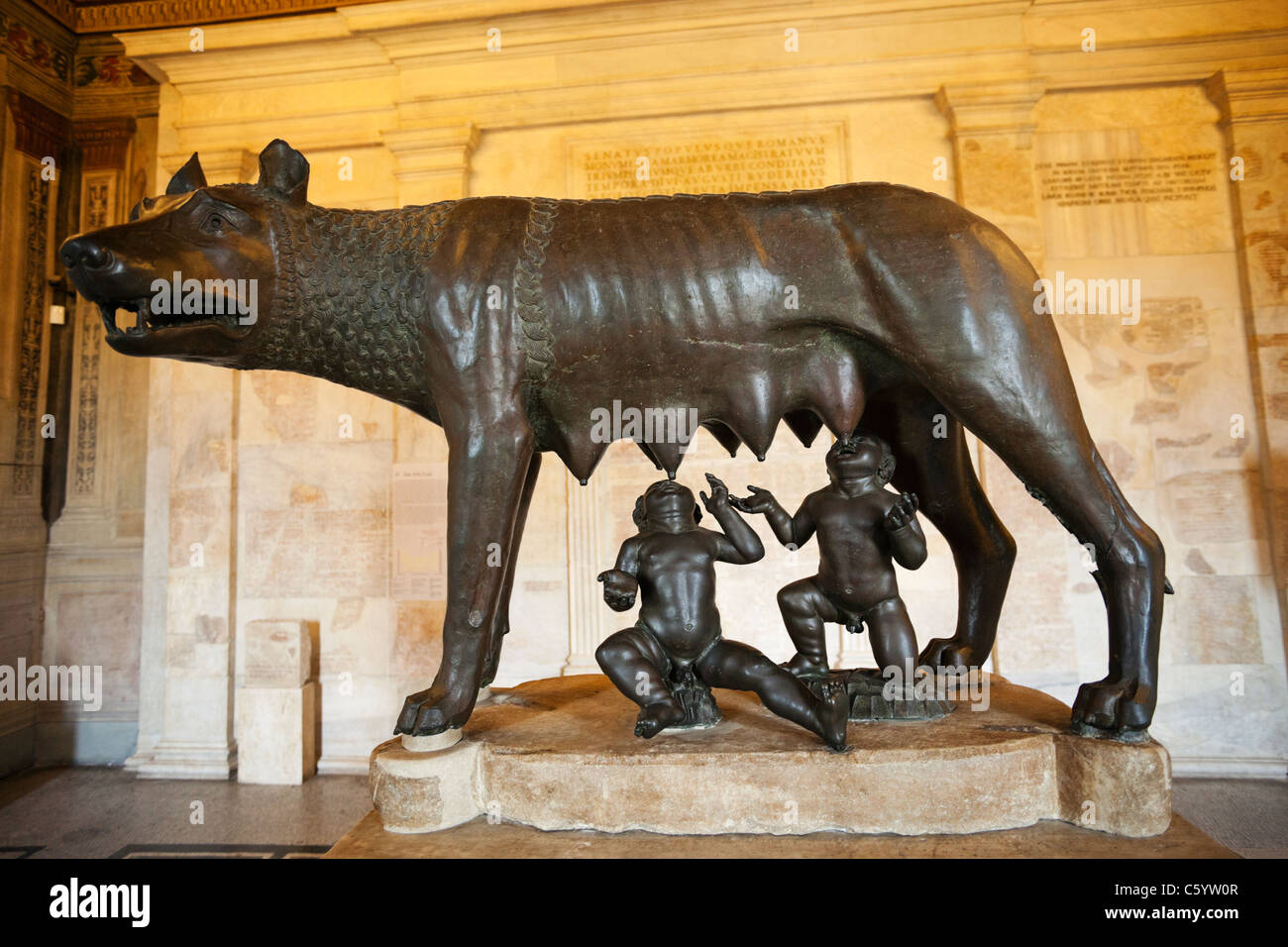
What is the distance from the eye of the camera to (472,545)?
2145 mm

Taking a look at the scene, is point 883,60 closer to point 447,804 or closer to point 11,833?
point 447,804

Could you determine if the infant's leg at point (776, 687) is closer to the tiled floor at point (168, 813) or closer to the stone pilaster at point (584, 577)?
the stone pilaster at point (584, 577)

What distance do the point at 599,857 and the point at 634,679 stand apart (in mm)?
490

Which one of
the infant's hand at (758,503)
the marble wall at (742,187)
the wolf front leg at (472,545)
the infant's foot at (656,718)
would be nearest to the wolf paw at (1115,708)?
the infant's hand at (758,503)

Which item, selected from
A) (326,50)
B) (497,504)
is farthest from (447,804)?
(326,50)

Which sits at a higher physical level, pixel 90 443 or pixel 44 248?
pixel 44 248

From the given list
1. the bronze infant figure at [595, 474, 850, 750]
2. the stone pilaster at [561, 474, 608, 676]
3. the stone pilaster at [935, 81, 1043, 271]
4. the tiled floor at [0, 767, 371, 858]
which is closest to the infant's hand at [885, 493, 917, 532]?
the bronze infant figure at [595, 474, 850, 750]

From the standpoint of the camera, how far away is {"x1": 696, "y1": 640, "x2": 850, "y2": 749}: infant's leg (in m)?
2.04

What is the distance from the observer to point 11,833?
4.70 meters

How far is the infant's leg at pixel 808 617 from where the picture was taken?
2.46m

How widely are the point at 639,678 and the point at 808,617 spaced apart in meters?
0.61

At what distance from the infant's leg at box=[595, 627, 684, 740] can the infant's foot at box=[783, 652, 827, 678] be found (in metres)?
0.44

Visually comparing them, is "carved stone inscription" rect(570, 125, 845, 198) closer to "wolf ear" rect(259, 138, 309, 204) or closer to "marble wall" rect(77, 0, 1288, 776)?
"marble wall" rect(77, 0, 1288, 776)

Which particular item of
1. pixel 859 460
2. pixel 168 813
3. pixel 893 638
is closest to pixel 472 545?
pixel 859 460
